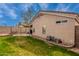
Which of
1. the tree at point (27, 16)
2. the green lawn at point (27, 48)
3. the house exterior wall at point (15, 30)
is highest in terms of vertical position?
the tree at point (27, 16)

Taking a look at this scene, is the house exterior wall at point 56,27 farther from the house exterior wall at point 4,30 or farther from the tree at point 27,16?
the house exterior wall at point 4,30

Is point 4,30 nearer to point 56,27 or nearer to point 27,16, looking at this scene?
point 27,16

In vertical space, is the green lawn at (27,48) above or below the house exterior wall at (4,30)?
below

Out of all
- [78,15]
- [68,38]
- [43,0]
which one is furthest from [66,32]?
[43,0]

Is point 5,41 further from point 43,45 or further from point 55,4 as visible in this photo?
point 55,4

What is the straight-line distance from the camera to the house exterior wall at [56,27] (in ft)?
8.17

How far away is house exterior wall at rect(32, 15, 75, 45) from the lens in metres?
2.49

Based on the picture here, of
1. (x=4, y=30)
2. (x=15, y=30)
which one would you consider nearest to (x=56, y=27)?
(x=15, y=30)

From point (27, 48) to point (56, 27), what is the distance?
45cm

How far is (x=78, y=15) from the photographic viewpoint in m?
2.48

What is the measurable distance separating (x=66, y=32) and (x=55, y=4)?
0.37 metres

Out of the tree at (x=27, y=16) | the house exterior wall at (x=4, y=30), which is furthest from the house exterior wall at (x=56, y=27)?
the house exterior wall at (x=4, y=30)

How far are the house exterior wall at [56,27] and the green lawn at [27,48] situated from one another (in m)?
0.12

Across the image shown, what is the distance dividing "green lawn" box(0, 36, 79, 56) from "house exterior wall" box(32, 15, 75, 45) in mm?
118
